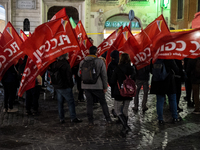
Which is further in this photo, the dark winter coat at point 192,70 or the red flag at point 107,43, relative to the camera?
the red flag at point 107,43

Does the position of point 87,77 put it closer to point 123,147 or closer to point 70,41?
point 70,41

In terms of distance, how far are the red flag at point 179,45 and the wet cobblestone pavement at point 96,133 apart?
1.55m

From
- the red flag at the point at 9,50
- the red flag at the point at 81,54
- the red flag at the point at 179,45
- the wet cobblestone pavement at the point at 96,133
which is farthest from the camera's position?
the red flag at the point at 81,54

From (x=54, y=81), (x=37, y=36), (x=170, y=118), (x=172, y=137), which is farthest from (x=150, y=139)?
(x=37, y=36)

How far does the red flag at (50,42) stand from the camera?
642cm

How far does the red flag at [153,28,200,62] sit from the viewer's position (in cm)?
637

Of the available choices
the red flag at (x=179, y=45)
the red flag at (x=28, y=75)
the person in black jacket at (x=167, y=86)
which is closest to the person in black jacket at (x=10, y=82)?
the red flag at (x=28, y=75)

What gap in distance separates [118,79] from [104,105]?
35.2 inches

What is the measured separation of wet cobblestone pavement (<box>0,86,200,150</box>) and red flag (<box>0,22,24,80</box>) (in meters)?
1.33

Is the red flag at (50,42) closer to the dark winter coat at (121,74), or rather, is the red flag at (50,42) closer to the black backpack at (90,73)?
the black backpack at (90,73)

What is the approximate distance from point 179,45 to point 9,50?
4.30 metres

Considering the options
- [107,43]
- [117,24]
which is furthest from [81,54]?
[117,24]

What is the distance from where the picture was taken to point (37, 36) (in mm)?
6469

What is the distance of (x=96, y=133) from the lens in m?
6.04
